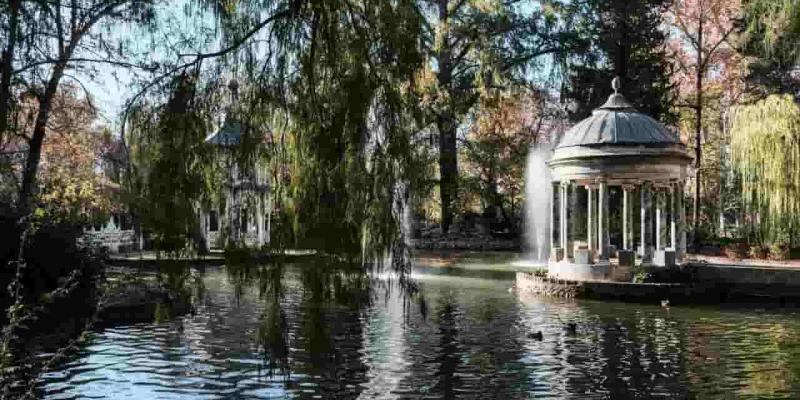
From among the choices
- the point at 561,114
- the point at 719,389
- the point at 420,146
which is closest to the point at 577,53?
the point at 561,114

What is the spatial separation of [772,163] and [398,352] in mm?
19245

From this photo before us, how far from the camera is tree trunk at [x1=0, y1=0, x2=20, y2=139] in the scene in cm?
545

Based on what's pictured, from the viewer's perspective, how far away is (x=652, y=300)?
18.1 metres

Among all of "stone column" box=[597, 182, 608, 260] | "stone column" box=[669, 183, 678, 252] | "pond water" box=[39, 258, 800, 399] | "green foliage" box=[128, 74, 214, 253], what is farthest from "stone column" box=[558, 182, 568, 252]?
"green foliage" box=[128, 74, 214, 253]

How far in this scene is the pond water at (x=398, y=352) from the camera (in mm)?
4602

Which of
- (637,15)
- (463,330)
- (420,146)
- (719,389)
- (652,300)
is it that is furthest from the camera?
(637,15)

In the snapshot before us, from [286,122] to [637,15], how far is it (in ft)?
110

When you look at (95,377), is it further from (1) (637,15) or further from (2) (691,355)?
(1) (637,15)

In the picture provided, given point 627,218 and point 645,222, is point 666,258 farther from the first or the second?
point 627,218

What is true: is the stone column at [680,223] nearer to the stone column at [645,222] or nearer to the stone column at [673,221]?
the stone column at [673,221]

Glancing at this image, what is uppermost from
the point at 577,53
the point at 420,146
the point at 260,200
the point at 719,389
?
the point at 577,53

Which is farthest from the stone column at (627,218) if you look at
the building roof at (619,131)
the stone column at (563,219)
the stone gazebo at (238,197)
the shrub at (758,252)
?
the stone gazebo at (238,197)

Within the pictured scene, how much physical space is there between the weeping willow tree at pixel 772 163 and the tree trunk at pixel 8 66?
24.6m

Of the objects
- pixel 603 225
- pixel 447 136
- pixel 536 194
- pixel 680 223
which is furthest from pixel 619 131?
pixel 447 136
